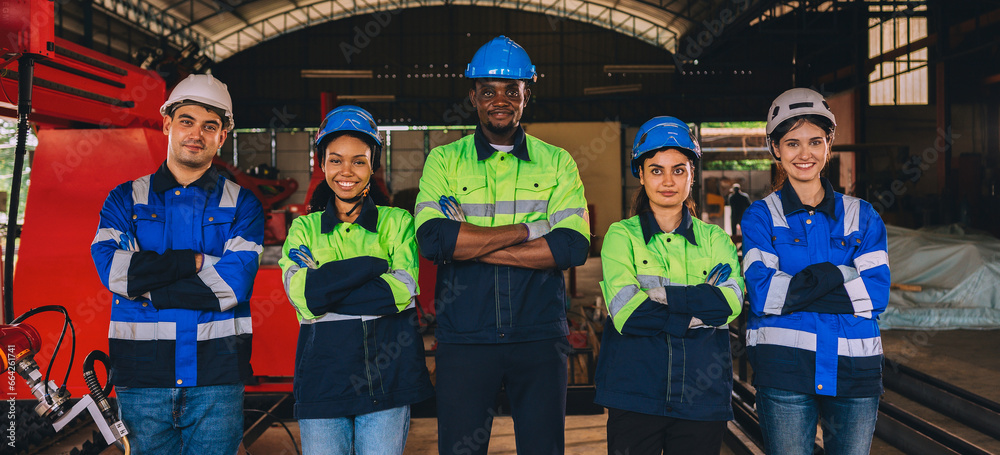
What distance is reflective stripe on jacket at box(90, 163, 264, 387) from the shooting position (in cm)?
228

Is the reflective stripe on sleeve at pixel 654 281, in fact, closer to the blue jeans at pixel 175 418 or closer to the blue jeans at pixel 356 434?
the blue jeans at pixel 356 434

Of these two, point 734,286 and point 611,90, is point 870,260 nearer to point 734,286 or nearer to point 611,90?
point 734,286

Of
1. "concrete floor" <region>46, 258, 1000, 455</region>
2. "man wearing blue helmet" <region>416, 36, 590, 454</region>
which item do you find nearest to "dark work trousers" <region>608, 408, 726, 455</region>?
"man wearing blue helmet" <region>416, 36, 590, 454</region>

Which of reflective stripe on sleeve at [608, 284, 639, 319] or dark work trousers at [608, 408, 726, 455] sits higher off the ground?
reflective stripe on sleeve at [608, 284, 639, 319]

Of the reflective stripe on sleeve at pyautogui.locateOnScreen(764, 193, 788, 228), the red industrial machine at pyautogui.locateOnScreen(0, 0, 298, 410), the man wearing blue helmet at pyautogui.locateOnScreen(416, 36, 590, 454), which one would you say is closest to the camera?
the man wearing blue helmet at pyautogui.locateOnScreen(416, 36, 590, 454)

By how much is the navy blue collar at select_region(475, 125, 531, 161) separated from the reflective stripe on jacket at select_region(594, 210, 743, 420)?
1.61 ft

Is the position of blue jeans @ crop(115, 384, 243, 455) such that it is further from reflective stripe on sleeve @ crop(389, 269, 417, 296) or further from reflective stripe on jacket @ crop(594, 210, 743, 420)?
reflective stripe on jacket @ crop(594, 210, 743, 420)

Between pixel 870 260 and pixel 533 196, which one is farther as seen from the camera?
pixel 533 196

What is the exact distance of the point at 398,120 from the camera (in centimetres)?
2273

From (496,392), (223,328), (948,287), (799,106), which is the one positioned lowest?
(948,287)

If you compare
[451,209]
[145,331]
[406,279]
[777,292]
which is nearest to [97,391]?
[145,331]

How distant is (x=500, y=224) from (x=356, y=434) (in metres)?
0.97

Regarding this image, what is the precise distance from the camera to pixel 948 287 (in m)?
8.05

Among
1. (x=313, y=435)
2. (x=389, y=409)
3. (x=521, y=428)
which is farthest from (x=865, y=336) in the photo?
(x=313, y=435)
